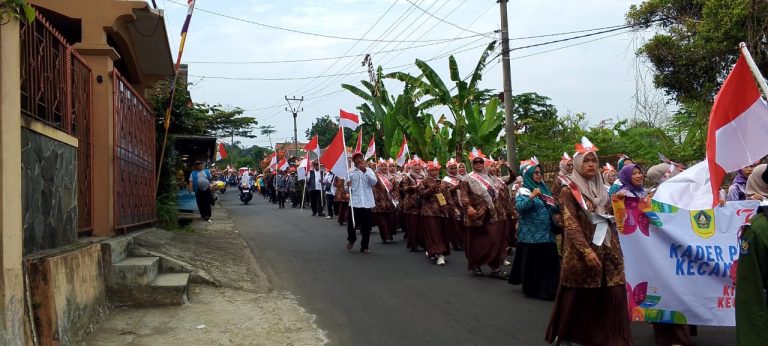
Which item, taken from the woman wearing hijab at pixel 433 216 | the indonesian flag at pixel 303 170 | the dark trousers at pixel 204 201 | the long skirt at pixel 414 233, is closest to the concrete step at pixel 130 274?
the woman wearing hijab at pixel 433 216

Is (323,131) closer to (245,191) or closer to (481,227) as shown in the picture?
(245,191)

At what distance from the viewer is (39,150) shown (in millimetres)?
5637

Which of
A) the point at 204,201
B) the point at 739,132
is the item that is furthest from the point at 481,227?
the point at 204,201

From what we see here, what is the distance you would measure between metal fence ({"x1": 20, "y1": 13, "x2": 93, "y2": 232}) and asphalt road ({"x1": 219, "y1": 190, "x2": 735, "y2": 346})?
9.25ft

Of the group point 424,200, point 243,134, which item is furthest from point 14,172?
point 243,134

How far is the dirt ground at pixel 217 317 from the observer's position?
618 centimetres

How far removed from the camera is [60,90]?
668cm

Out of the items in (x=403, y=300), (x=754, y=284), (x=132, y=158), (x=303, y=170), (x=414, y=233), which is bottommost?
(x=403, y=300)

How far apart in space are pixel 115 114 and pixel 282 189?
20784 mm

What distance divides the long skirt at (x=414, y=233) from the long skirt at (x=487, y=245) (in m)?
2.89

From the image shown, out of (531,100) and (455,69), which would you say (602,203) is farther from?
(531,100)

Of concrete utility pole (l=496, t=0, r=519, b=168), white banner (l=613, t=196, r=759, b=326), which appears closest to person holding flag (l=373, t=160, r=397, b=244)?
concrete utility pole (l=496, t=0, r=519, b=168)

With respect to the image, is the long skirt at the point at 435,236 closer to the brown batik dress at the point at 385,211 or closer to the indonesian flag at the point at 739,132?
the brown batik dress at the point at 385,211

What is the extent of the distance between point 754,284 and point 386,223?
12.2m
